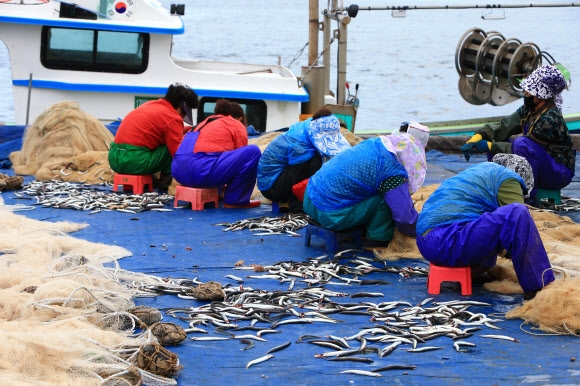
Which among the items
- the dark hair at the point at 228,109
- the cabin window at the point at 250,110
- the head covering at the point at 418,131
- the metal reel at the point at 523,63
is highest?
the metal reel at the point at 523,63

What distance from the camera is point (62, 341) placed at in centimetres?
430

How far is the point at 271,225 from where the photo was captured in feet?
27.1

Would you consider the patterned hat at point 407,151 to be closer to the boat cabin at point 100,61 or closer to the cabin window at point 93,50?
the boat cabin at point 100,61

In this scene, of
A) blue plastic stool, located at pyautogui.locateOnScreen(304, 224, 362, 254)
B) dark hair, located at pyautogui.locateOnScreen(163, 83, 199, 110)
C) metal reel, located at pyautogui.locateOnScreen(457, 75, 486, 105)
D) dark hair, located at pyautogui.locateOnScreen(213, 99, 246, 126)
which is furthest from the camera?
metal reel, located at pyautogui.locateOnScreen(457, 75, 486, 105)

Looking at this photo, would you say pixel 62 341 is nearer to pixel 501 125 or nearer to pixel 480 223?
pixel 480 223

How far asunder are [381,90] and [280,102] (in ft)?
64.2

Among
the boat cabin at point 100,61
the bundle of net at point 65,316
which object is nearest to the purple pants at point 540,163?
the bundle of net at point 65,316

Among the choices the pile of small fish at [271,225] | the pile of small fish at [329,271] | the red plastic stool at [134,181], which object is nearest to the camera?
the pile of small fish at [329,271]

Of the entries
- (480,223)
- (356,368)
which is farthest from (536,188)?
(356,368)

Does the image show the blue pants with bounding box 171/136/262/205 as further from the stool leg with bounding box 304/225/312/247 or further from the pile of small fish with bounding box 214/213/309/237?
the stool leg with bounding box 304/225/312/247

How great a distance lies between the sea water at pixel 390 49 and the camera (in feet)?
93.8

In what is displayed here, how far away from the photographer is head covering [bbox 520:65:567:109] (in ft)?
28.4

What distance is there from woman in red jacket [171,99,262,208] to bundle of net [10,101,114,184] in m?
1.99

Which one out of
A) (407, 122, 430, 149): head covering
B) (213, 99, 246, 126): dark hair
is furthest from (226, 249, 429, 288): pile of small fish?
(213, 99, 246, 126): dark hair
